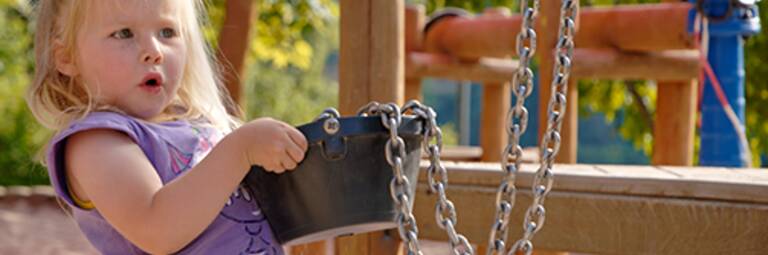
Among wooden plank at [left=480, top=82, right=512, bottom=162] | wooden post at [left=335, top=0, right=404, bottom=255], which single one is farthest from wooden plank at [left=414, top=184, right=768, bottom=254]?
wooden plank at [left=480, top=82, right=512, bottom=162]

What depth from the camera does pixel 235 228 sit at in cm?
161

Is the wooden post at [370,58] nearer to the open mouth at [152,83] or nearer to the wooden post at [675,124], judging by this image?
A: the open mouth at [152,83]

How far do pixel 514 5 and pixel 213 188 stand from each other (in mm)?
7172

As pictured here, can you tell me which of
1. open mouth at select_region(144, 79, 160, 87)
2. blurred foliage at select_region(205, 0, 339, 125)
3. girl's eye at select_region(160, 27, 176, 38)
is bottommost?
blurred foliage at select_region(205, 0, 339, 125)

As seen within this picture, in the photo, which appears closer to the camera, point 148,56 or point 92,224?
point 148,56

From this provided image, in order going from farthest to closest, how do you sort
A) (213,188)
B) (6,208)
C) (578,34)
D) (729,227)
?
(6,208), (578,34), (729,227), (213,188)

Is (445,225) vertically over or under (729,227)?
over

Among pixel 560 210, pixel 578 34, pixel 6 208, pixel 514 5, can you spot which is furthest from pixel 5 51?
pixel 560 210

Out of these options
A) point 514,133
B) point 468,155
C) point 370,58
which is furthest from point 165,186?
point 468,155

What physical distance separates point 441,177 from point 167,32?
543 mm

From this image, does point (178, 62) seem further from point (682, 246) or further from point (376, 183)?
point (682, 246)

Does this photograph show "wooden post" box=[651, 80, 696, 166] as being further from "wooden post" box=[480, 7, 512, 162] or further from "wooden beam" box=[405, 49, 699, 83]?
"wooden post" box=[480, 7, 512, 162]

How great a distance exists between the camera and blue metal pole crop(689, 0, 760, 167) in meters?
3.71

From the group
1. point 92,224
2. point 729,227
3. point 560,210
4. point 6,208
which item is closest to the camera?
point 92,224
